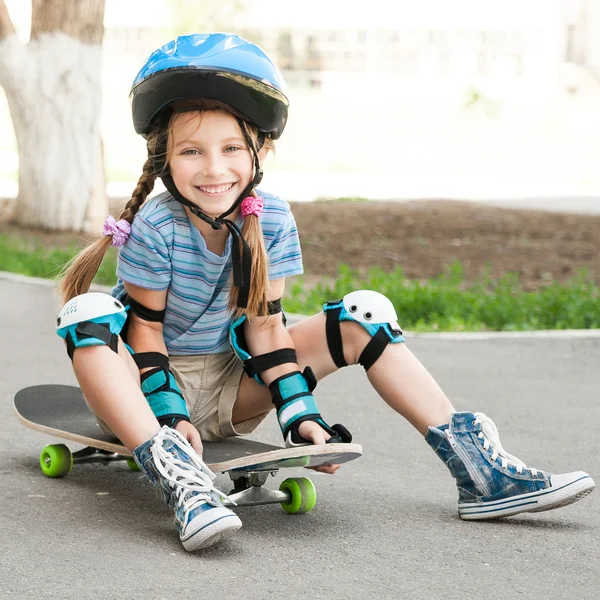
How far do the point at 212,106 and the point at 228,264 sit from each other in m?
0.45

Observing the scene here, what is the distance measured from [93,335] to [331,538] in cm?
83

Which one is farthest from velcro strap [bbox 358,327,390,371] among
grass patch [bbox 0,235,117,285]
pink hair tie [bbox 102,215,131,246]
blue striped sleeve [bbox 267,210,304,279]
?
grass patch [bbox 0,235,117,285]

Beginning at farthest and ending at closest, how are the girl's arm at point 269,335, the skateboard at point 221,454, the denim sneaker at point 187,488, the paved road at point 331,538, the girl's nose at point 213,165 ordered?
the girl's arm at point 269,335 → the girl's nose at point 213,165 → the skateboard at point 221,454 → the denim sneaker at point 187,488 → the paved road at point 331,538

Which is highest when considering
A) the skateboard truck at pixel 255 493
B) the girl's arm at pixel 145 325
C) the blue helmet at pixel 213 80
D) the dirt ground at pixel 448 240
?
the blue helmet at pixel 213 80

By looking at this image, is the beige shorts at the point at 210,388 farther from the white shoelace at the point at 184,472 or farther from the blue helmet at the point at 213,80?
the blue helmet at the point at 213,80

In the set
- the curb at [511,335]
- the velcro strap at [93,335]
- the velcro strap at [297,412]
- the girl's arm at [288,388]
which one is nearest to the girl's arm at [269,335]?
the girl's arm at [288,388]

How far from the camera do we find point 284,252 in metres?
3.50

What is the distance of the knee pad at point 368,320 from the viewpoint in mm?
3344

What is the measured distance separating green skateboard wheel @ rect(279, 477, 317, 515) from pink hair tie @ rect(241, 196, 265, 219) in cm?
76

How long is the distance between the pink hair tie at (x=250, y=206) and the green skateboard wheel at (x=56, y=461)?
0.94 meters

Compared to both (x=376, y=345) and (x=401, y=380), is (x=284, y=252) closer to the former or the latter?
(x=376, y=345)

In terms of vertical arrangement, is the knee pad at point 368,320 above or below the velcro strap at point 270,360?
above

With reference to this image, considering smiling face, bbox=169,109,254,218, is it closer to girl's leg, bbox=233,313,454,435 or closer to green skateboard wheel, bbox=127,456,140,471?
girl's leg, bbox=233,313,454,435

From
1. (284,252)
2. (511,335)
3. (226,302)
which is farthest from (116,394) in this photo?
(511,335)
